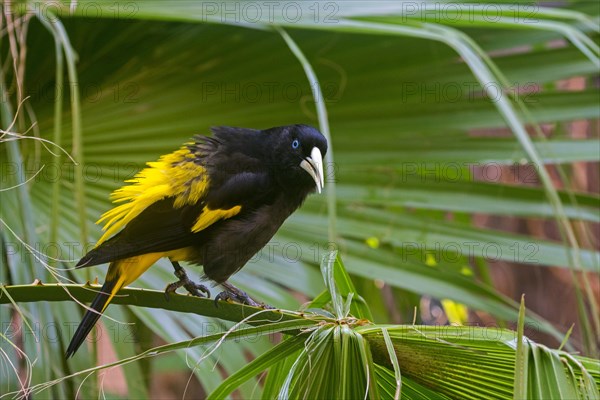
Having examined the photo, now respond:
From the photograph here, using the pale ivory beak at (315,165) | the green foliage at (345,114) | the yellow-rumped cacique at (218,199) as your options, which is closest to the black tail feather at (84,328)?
the yellow-rumped cacique at (218,199)

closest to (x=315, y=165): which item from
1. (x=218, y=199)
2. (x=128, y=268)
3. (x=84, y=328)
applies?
(x=218, y=199)

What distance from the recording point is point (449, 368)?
123cm

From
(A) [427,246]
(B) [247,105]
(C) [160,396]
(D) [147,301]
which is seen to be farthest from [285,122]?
(C) [160,396]

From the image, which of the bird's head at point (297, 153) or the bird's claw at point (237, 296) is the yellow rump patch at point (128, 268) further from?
the bird's head at point (297, 153)

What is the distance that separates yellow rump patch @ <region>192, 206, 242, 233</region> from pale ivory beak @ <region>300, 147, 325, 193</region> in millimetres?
188

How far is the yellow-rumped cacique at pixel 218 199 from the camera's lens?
179 centimetres

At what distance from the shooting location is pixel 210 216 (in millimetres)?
1935

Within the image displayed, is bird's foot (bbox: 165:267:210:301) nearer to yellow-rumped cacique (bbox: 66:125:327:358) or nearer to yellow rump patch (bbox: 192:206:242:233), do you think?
yellow-rumped cacique (bbox: 66:125:327:358)

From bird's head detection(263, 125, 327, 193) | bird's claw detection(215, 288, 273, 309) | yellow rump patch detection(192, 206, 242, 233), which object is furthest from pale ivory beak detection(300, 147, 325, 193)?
bird's claw detection(215, 288, 273, 309)

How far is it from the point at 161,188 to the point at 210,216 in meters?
0.14

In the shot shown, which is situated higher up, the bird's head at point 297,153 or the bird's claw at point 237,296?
the bird's head at point 297,153

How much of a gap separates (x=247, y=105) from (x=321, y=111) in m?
0.61

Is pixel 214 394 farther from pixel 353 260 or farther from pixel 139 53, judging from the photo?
pixel 139 53

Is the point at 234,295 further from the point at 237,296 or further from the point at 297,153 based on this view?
the point at 297,153
